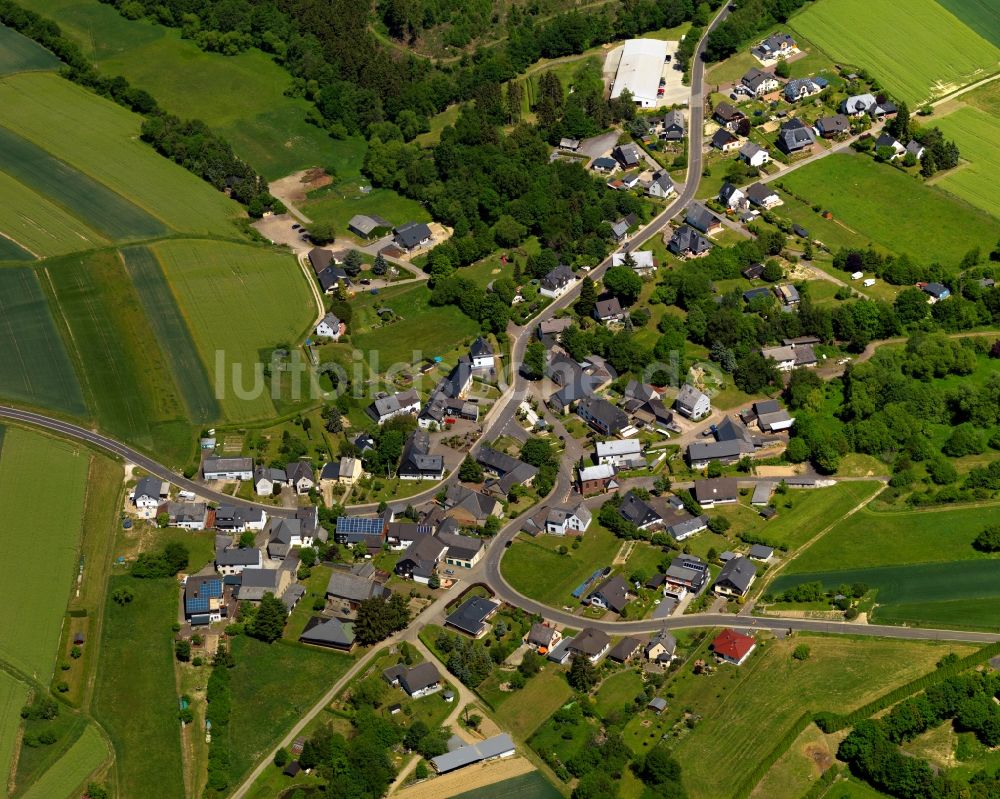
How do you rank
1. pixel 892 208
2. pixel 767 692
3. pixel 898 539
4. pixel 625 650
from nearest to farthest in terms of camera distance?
pixel 767 692, pixel 625 650, pixel 898 539, pixel 892 208

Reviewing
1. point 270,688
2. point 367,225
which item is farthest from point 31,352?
point 270,688

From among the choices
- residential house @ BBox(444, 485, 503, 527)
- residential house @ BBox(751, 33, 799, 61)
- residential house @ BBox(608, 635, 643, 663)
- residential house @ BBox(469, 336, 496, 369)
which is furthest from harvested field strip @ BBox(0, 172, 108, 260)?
residential house @ BBox(751, 33, 799, 61)

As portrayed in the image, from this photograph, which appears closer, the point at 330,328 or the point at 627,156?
the point at 330,328

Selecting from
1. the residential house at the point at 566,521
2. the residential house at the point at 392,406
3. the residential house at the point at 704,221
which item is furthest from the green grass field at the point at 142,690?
the residential house at the point at 704,221

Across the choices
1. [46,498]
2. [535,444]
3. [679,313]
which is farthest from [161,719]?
[679,313]

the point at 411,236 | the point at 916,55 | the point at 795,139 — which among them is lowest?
the point at 411,236

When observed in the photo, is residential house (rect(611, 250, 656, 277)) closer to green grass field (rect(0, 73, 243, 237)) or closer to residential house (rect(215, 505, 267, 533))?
green grass field (rect(0, 73, 243, 237))

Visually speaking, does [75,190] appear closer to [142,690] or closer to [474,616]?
[142,690]

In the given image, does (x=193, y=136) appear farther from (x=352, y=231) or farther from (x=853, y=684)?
(x=853, y=684)
